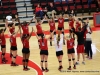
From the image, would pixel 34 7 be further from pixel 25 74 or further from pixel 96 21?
pixel 25 74

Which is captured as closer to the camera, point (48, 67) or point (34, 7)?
point (48, 67)

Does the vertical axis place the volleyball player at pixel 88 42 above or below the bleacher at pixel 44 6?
below

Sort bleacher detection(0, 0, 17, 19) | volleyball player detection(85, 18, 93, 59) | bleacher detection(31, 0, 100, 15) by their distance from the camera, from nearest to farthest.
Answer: volleyball player detection(85, 18, 93, 59), bleacher detection(0, 0, 17, 19), bleacher detection(31, 0, 100, 15)

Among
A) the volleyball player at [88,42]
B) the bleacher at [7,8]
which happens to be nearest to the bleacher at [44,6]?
the bleacher at [7,8]

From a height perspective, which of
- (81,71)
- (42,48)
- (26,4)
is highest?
(26,4)

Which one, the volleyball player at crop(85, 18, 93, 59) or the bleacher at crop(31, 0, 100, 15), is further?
the bleacher at crop(31, 0, 100, 15)

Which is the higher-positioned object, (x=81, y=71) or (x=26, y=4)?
(x=26, y=4)

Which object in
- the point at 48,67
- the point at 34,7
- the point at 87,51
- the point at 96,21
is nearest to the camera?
the point at 48,67

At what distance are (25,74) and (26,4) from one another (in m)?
14.0

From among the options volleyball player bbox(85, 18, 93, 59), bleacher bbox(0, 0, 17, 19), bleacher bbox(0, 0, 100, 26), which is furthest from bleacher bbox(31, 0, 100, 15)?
volleyball player bbox(85, 18, 93, 59)

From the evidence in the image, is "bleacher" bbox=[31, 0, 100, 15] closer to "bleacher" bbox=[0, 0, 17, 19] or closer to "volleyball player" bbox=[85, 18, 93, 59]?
"bleacher" bbox=[0, 0, 17, 19]

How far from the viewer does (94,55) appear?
42.2ft

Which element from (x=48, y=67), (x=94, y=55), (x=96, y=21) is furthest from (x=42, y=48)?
(x=96, y=21)

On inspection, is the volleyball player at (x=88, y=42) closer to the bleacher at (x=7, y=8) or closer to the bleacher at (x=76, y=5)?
the bleacher at (x=76, y=5)
